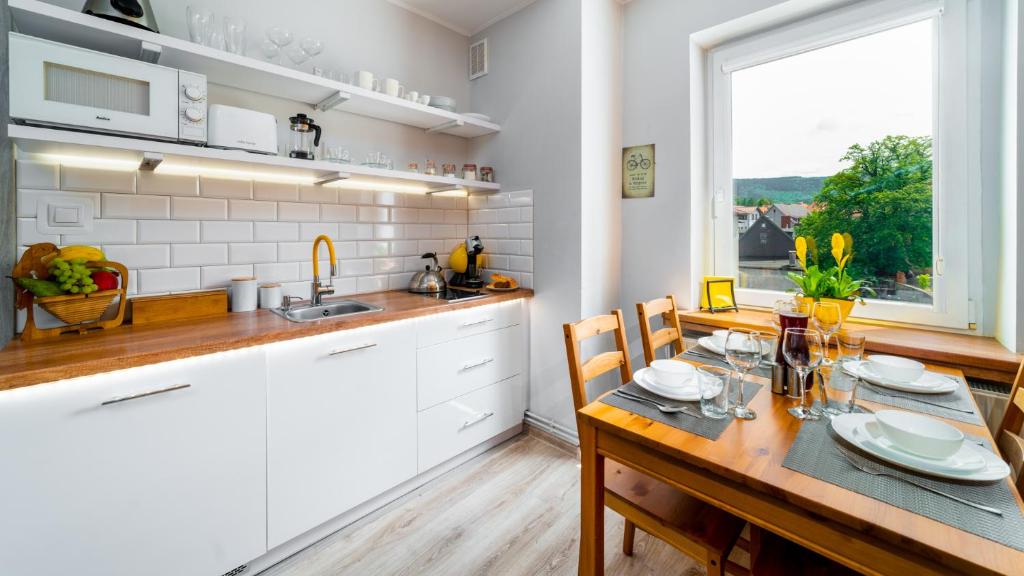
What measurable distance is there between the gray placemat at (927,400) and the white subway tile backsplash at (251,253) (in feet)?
7.79

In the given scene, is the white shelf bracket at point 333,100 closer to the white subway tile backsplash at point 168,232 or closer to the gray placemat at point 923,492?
the white subway tile backsplash at point 168,232

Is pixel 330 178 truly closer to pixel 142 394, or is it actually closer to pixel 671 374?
pixel 142 394

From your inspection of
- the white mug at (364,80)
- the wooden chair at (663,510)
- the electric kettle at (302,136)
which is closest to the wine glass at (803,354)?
the wooden chair at (663,510)

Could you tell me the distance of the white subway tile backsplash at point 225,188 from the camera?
6.07 feet

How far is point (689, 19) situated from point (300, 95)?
2.08m

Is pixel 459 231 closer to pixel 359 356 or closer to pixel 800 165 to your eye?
pixel 359 356

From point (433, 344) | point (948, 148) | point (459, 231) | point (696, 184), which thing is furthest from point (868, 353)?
point (459, 231)

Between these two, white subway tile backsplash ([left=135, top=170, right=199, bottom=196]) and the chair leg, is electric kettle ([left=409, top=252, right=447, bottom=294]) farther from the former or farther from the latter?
the chair leg

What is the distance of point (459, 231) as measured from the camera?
2.93 meters

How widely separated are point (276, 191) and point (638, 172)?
2006mm

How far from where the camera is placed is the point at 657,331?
6.24ft

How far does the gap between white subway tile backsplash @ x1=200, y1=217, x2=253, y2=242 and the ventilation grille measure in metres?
1.78

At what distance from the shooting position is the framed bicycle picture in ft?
8.08

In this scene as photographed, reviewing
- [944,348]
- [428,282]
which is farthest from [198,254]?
[944,348]
